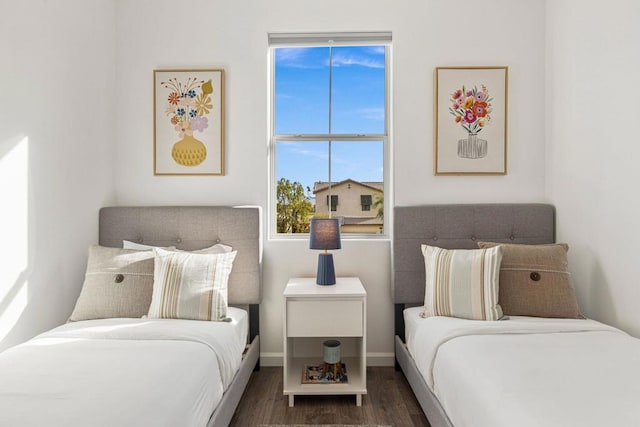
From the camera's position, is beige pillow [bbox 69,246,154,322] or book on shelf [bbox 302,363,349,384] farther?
book on shelf [bbox 302,363,349,384]

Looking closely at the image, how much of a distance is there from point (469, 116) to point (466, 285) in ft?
3.97

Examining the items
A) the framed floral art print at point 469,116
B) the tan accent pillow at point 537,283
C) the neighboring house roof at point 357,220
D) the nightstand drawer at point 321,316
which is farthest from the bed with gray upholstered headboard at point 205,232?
the tan accent pillow at point 537,283

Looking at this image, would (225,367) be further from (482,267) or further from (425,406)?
(482,267)

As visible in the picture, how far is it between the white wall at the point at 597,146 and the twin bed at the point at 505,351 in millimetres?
230

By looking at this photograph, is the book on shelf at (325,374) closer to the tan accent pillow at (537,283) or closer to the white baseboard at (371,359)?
the white baseboard at (371,359)

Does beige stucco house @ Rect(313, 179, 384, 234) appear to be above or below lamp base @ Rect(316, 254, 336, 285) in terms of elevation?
above

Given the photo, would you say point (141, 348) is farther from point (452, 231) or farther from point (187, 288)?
point (452, 231)

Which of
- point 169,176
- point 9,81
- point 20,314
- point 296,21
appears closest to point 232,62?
point 296,21

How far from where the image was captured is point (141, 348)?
176 centimetres

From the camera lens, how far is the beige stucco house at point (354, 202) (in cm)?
304

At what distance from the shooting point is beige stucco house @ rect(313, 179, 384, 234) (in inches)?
120

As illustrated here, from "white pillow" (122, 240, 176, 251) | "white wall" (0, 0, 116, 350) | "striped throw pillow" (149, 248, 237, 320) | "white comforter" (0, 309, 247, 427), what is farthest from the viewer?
"white pillow" (122, 240, 176, 251)

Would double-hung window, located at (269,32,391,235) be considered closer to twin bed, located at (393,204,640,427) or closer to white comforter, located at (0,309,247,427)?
twin bed, located at (393,204,640,427)

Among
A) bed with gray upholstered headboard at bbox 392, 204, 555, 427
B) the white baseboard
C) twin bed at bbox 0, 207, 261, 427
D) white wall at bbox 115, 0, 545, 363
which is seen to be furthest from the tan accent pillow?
twin bed at bbox 0, 207, 261, 427
